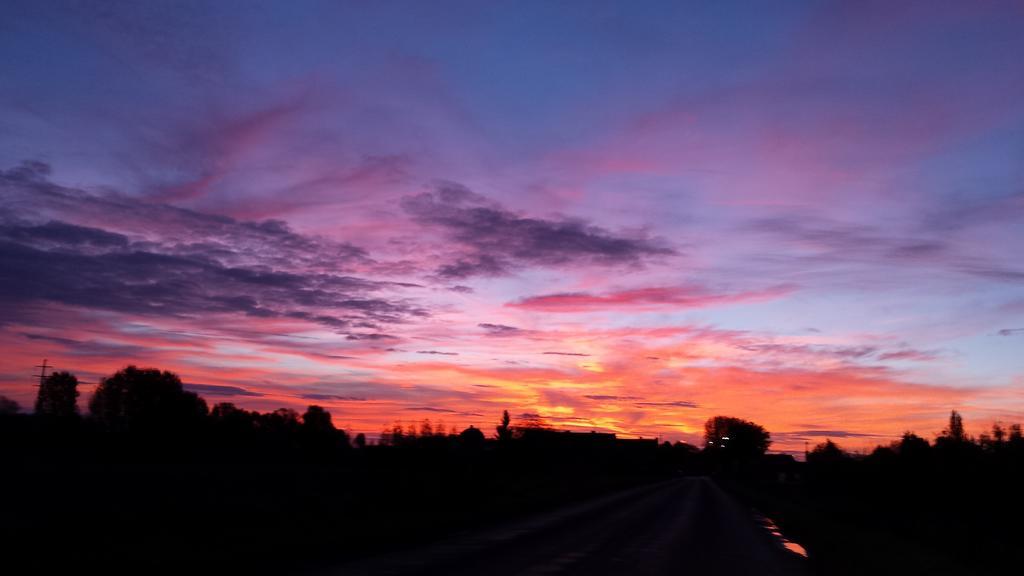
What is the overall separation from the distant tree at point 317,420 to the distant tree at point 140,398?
84.1 feet

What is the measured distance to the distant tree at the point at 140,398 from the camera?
12276 cm

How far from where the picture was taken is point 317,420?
180 metres

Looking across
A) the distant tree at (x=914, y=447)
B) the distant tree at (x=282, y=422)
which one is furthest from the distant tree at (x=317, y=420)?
the distant tree at (x=914, y=447)

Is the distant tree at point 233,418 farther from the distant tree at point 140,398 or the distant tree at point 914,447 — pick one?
the distant tree at point 914,447

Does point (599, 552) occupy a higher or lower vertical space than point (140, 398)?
lower

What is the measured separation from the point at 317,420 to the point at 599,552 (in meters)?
165

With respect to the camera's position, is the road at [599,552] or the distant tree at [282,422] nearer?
the road at [599,552]

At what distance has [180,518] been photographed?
24734 millimetres

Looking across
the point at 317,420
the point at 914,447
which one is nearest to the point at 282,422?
the point at 317,420

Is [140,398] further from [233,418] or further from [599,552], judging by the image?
[599,552]

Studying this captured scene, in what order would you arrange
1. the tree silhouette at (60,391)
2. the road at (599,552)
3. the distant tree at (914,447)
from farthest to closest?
1. the tree silhouette at (60,391)
2. the distant tree at (914,447)
3. the road at (599,552)

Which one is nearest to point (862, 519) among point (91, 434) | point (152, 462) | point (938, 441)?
point (938, 441)

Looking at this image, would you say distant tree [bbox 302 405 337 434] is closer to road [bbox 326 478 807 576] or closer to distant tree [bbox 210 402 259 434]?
distant tree [bbox 210 402 259 434]

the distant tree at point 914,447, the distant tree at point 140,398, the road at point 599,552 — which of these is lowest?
the road at point 599,552
